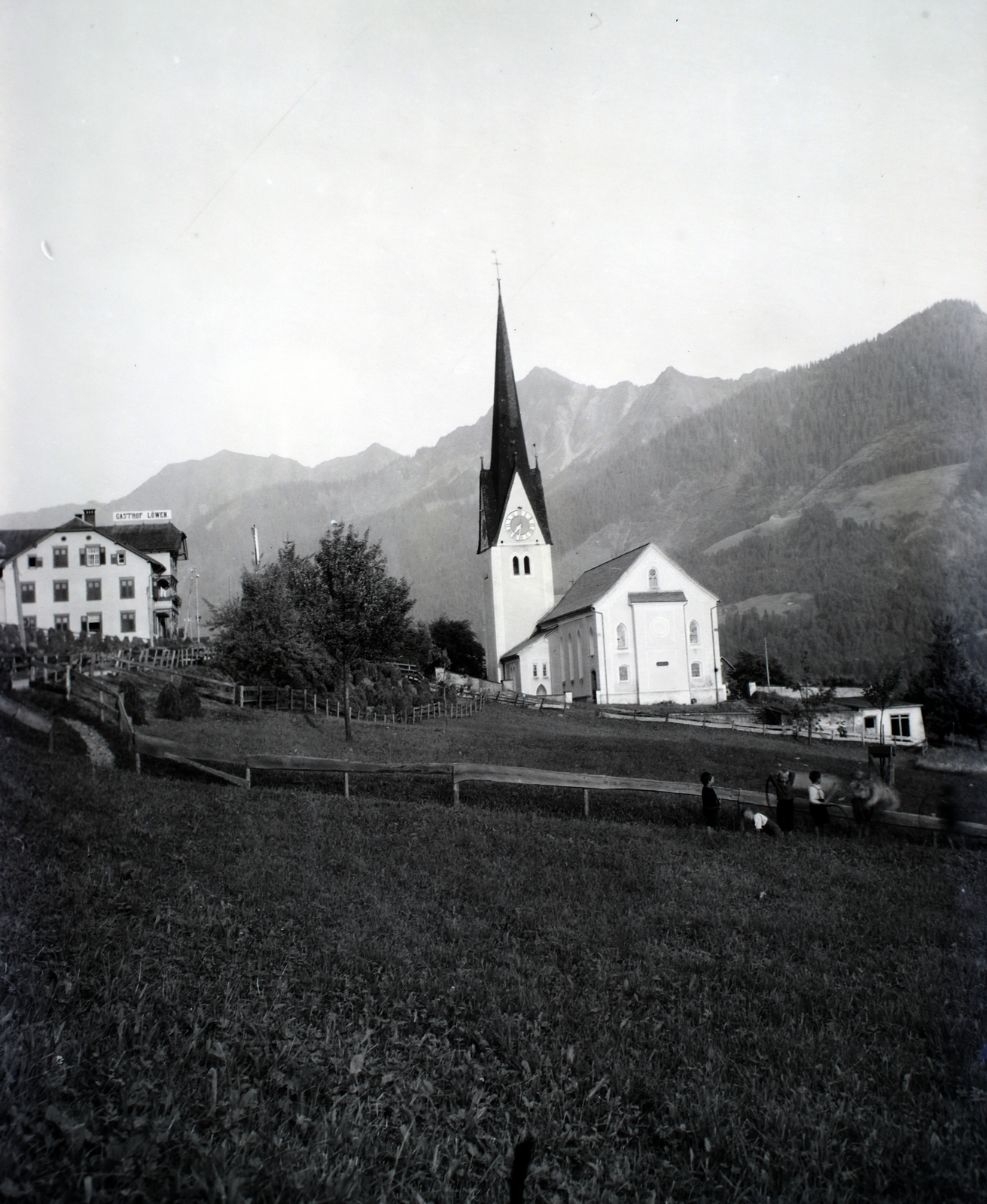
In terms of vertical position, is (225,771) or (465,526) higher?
(465,526)

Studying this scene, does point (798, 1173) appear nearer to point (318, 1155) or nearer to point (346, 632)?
point (318, 1155)

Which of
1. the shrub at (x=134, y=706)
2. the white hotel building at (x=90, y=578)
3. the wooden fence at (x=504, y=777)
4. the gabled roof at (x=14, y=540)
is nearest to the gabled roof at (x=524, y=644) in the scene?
the white hotel building at (x=90, y=578)

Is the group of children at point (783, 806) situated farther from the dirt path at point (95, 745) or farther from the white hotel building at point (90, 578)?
the dirt path at point (95, 745)

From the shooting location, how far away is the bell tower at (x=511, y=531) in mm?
56094

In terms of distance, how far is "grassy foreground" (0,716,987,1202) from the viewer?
10.5 feet

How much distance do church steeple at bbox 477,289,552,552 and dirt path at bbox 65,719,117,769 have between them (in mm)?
44473

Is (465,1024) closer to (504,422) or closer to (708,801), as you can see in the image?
(708,801)

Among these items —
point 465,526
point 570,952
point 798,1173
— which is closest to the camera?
point 798,1173

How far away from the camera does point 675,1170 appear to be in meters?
3.49

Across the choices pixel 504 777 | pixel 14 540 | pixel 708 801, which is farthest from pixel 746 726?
pixel 14 540

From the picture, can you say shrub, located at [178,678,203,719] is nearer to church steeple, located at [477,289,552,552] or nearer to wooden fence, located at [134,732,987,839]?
wooden fence, located at [134,732,987,839]

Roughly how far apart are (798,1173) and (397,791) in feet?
28.2

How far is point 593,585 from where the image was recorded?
151ft

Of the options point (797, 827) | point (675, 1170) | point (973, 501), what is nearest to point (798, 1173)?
point (675, 1170)
